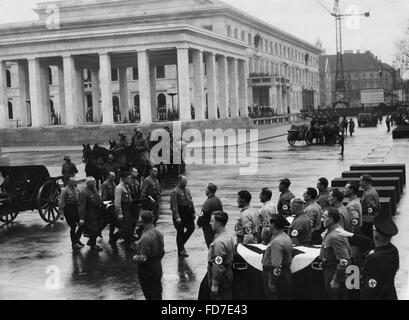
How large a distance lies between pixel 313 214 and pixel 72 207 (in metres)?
5.70

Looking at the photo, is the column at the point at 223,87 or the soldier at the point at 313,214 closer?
the soldier at the point at 313,214

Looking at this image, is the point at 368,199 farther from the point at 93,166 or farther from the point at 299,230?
the point at 93,166

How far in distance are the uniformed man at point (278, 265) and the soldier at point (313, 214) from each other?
90.4 inches

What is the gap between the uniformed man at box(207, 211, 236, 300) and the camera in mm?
7855

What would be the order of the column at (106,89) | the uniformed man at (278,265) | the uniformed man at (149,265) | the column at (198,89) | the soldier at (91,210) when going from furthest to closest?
the column at (198,89)
the column at (106,89)
the soldier at (91,210)
the uniformed man at (149,265)
the uniformed man at (278,265)

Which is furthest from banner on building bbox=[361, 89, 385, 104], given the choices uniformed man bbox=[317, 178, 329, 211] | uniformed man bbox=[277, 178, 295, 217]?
uniformed man bbox=[277, 178, 295, 217]

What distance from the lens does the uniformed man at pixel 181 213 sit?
488 inches

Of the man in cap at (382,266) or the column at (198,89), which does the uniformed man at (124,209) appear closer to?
the man in cap at (382,266)

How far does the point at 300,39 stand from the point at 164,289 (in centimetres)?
6759

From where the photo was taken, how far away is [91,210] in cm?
1329

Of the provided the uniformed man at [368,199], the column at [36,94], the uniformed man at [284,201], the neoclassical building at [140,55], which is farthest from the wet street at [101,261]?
the column at [36,94]
